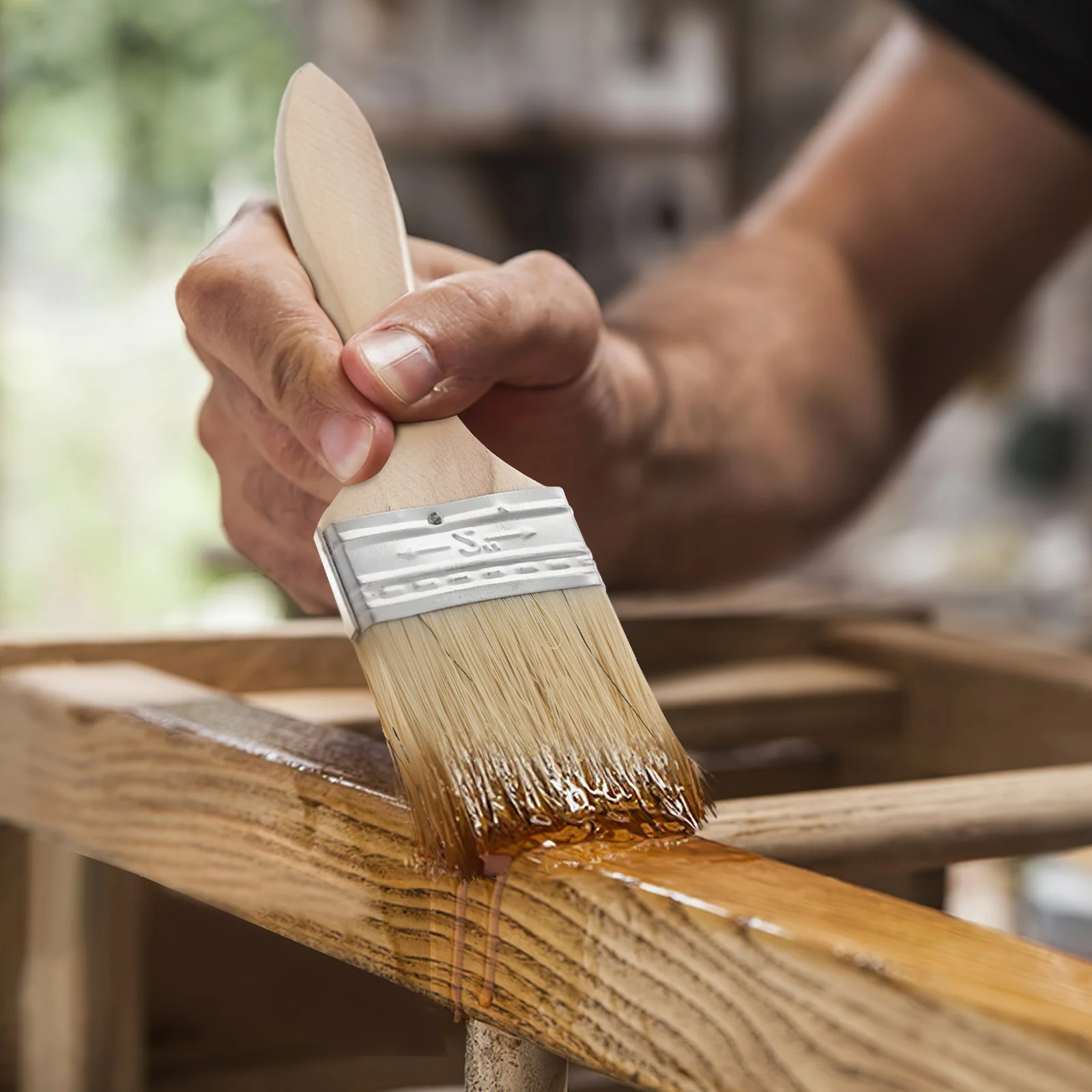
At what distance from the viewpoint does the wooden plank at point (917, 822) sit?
1.38 ft

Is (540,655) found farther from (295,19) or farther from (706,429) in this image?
(295,19)

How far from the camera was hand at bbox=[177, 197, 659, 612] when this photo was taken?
413 mm

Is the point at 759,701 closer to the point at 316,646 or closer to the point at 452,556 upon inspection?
the point at 316,646

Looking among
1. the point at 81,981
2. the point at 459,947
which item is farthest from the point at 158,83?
the point at 459,947

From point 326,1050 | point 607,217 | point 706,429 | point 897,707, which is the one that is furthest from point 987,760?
point 607,217

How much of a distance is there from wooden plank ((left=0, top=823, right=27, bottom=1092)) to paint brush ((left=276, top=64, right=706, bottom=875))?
0.38 meters

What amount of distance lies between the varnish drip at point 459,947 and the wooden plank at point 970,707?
44 cm

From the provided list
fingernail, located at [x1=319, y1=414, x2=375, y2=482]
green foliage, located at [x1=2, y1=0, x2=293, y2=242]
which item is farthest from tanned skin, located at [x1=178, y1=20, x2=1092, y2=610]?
green foliage, located at [x1=2, y1=0, x2=293, y2=242]

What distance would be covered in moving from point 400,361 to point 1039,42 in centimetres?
73

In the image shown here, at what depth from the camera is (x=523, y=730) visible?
373 mm

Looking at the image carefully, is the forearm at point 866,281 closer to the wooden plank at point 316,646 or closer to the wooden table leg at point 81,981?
the wooden plank at point 316,646

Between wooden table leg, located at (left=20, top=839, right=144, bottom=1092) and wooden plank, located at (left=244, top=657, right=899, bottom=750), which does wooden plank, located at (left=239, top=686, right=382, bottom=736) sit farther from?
wooden table leg, located at (left=20, top=839, right=144, bottom=1092)

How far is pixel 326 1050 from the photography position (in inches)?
27.4

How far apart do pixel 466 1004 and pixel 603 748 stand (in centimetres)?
8
